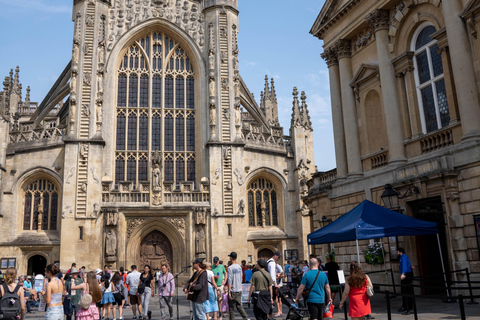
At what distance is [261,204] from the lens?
27.9 m

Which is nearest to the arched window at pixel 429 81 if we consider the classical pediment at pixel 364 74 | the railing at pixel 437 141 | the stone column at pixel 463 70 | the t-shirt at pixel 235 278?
the railing at pixel 437 141

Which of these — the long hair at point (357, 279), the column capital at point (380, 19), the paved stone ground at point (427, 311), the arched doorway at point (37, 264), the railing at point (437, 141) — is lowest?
the paved stone ground at point (427, 311)

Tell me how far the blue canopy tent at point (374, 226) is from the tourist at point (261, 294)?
268 centimetres

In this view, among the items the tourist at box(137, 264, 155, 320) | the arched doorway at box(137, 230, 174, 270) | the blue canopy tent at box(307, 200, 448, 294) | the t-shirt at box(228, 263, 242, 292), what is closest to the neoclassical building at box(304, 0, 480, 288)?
the blue canopy tent at box(307, 200, 448, 294)

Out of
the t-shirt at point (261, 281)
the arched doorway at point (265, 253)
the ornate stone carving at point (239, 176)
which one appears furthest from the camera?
the arched doorway at point (265, 253)

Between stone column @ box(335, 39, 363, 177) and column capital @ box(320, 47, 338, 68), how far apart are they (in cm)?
31

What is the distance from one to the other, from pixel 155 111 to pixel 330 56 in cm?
1354

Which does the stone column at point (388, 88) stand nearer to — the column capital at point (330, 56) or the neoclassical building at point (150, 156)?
the column capital at point (330, 56)

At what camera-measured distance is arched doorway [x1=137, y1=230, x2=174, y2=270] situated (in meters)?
25.3

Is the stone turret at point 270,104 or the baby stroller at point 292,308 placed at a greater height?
the stone turret at point 270,104

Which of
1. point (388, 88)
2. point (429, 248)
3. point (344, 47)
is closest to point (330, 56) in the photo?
point (344, 47)

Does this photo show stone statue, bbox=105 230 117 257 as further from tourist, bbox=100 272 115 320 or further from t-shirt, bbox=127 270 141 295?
tourist, bbox=100 272 115 320

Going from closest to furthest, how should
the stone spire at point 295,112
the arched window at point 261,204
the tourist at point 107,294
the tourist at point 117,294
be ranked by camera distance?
the tourist at point 107,294, the tourist at point 117,294, the arched window at point 261,204, the stone spire at point 295,112

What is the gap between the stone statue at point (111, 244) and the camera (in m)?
23.2
